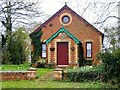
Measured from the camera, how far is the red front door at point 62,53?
107 ft

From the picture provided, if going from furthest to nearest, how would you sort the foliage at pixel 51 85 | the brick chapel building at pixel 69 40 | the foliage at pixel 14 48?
the foliage at pixel 14 48
the brick chapel building at pixel 69 40
the foliage at pixel 51 85

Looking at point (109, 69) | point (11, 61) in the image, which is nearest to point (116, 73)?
point (109, 69)

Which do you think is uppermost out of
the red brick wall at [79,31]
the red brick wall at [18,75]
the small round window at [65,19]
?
the small round window at [65,19]

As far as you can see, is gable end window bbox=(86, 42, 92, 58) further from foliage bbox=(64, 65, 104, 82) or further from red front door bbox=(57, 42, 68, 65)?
foliage bbox=(64, 65, 104, 82)

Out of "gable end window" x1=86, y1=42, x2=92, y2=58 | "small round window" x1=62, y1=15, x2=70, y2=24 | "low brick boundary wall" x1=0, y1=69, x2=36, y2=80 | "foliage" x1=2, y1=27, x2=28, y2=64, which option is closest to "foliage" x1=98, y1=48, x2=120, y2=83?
"low brick boundary wall" x1=0, y1=69, x2=36, y2=80

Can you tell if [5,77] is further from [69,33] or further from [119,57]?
[69,33]

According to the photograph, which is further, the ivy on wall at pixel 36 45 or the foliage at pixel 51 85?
the ivy on wall at pixel 36 45

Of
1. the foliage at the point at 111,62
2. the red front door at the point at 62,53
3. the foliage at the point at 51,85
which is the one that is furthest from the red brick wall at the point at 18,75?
the red front door at the point at 62,53

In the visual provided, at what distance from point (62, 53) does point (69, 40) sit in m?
1.56

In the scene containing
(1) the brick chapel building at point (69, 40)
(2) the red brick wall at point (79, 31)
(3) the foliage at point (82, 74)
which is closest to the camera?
(3) the foliage at point (82, 74)

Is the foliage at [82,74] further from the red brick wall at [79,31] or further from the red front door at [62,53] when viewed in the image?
the red brick wall at [79,31]

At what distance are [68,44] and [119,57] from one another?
50.5ft

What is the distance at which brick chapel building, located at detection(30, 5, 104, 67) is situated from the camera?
32.3 m

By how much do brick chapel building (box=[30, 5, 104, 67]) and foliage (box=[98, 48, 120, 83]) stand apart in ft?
45.5
